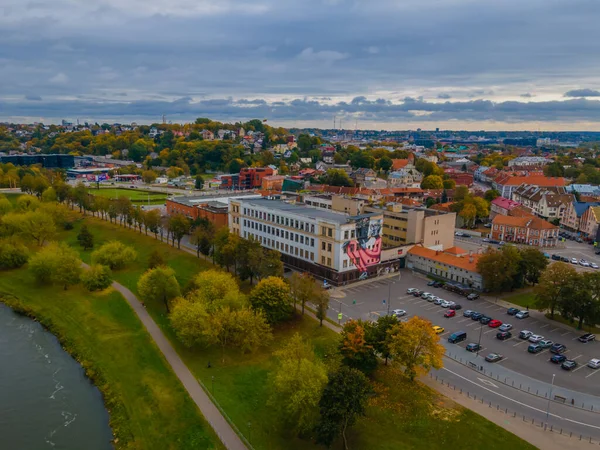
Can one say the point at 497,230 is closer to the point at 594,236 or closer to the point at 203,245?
the point at 594,236

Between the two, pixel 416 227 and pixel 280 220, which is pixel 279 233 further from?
pixel 416 227

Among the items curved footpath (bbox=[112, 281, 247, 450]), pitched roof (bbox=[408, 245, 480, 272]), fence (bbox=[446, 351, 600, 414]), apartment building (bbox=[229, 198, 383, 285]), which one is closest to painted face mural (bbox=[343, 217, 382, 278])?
apartment building (bbox=[229, 198, 383, 285])

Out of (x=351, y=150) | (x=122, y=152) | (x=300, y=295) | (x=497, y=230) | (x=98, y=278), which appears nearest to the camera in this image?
(x=300, y=295)

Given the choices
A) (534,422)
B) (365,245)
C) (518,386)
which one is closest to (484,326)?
(518,386)

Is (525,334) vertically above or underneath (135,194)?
underneath

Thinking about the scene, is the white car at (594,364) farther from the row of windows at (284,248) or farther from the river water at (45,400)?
the river water at (45,400)

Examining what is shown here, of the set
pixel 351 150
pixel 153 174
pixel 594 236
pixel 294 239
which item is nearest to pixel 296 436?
pixel 294 239
